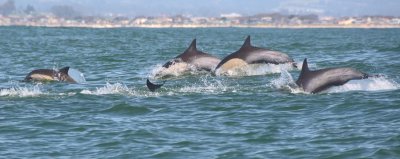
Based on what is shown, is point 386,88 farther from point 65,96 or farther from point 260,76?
point 65,96

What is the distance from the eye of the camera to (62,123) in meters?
18.8

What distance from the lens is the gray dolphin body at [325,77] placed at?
22516mm

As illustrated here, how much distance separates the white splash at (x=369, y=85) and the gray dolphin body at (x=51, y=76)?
321 inches

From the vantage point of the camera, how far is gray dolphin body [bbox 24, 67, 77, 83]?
27.5 m

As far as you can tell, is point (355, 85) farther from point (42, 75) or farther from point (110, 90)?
point (42, 75)

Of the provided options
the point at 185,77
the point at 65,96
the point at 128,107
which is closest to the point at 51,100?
the point at 65,96

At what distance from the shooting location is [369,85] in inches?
962

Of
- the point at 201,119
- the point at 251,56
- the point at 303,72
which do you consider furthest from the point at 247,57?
the point at 201,119

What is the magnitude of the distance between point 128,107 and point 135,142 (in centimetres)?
416

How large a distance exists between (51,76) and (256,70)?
6748mm

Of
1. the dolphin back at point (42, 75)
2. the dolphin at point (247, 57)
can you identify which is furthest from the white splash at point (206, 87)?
the dolphin back at point (42, 75)

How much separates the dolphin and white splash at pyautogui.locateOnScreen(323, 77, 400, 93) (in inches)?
237

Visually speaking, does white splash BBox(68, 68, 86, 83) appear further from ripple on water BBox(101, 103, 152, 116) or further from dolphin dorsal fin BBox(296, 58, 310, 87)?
dolphin dorsal fin BBox(296, 58, 310, 87)

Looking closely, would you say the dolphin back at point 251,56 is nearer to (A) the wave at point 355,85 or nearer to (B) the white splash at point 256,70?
(B) the white splash at point 256,70
